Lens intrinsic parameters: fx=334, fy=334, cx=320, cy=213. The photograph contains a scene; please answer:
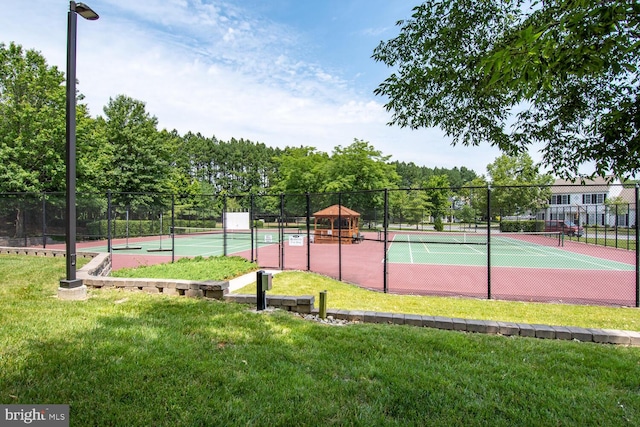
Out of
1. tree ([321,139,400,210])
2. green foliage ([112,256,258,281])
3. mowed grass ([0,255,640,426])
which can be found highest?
tree ([321,139,400,210])

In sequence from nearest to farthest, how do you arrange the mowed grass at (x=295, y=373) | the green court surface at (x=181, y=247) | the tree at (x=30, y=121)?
1. the mowed grass at (x=295, y=373)
2. the green court surface at (x=181, y=247)
3. the tree at (x=30, y=121)

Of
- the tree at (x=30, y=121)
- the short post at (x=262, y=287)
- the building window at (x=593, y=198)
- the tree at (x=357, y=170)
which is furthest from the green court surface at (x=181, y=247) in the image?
the building window at (x=593, y=198)

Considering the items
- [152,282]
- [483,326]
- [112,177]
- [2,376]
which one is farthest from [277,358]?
[112,177]

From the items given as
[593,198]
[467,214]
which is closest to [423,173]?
[593,198]

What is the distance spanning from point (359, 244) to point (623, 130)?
19.4 meters

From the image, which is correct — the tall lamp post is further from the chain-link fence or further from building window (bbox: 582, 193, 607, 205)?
building window (bbox: 582, 193, 607, 205)

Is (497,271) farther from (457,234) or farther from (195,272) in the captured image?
(195,272)

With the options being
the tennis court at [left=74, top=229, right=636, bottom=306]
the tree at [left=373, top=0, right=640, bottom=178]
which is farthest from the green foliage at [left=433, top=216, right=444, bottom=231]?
the tree at [left=373, top=0, right=640, bottom=178]

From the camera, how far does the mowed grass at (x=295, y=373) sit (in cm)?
226

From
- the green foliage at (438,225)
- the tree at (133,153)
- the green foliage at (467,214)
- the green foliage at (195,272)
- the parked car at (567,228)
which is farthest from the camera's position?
the tree at (133,153)

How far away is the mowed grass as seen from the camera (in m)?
2.26

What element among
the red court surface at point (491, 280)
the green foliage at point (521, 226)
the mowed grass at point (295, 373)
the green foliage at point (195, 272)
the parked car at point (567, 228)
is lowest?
the red court surface at point (491, 280)

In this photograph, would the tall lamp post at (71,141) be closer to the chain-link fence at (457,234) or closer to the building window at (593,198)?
the chain-link fence at (457,234)

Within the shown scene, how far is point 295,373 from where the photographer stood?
2828 mm
